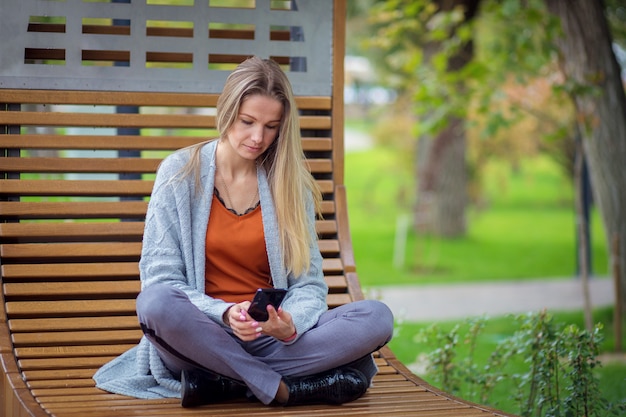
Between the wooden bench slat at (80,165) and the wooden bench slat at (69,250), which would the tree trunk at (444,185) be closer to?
the wooden bench slat at (80,165)

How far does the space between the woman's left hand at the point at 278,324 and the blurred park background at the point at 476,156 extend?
150 centimetres

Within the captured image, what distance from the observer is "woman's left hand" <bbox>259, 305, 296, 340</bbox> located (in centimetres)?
322

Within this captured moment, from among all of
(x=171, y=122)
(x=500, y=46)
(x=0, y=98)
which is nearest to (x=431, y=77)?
(x=500, y=46)

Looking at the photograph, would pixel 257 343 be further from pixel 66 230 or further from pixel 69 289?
pixel 66 230

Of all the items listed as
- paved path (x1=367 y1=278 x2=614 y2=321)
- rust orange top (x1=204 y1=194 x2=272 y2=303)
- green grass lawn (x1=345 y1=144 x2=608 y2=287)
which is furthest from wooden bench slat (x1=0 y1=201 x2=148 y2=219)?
green grass lawn (x1=345 y1=144 x2=608 y2=287)

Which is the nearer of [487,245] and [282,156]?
[282,156]

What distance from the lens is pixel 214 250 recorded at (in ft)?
11.6

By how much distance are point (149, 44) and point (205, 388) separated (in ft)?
6.62

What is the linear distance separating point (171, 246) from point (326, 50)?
1.77 metres

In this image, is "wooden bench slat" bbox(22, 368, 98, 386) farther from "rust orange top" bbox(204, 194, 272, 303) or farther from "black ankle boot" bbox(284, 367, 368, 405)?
→ "black ankle boot" bbox(284, 367, 368, 405)

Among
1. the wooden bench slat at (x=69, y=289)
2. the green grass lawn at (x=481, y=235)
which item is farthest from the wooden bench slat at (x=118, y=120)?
the green grass lawn at (x=481, y=235)

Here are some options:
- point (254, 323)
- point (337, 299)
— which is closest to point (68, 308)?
point (337, 299)

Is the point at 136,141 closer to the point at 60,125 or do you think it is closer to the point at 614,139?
the point at 60,125

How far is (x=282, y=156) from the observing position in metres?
3.62
